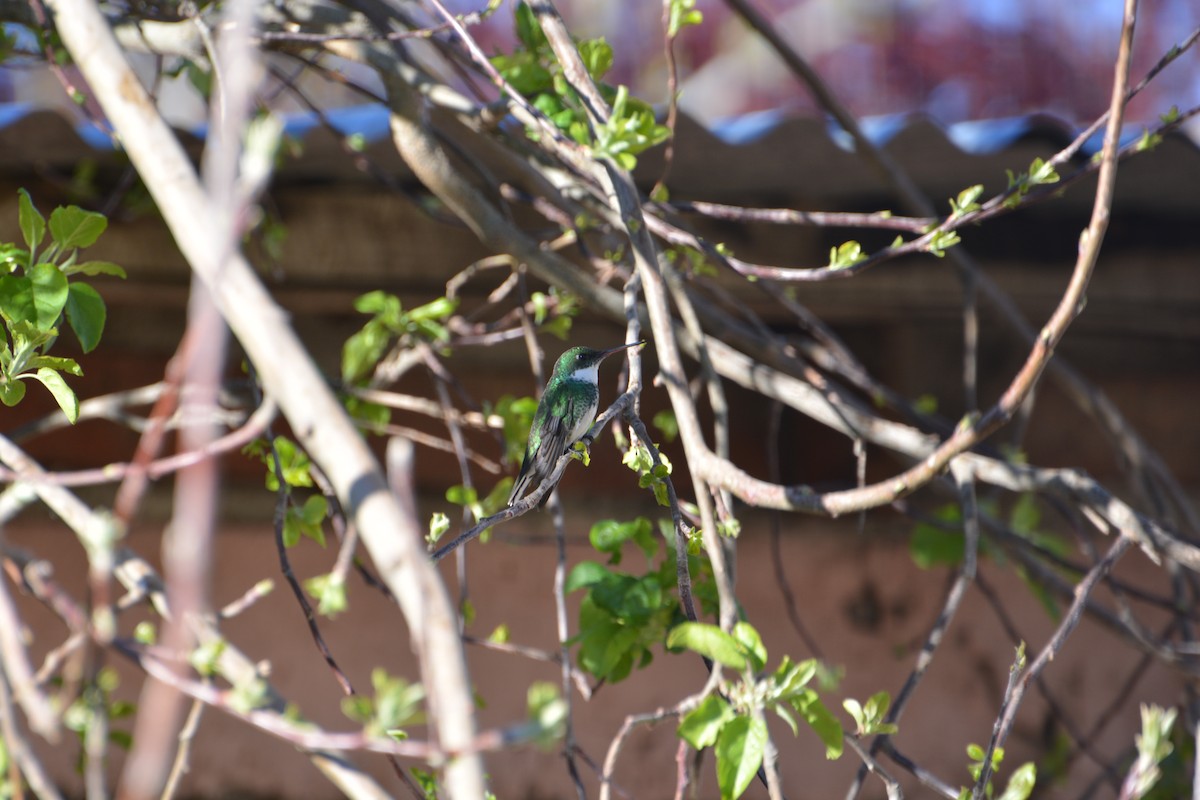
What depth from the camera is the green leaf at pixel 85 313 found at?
1.34 metres

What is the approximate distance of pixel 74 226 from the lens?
1365 millimetres

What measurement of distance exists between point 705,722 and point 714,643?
86 mm

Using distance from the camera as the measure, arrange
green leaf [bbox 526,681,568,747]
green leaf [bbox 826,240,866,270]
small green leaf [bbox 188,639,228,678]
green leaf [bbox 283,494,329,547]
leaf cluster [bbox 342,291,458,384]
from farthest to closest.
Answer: leaf cluster [bbox 342,291,458,384] → green leaf [bbox 283,494,329,547] → green leaf [bbox 826,240,866,270] → small green leaf [bbox 188,639,228,678] → green leaf [bbox 526,681,568,747]

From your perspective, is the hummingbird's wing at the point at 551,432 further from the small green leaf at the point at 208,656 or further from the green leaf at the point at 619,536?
the small green leaf at the point at 208,656

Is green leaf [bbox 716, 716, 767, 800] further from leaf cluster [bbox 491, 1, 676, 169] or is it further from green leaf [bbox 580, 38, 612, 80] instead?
green leaf [bbox 580, 38, 612, 80]

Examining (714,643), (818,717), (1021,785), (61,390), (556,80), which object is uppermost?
(556,80)

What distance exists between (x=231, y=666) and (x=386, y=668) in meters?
1.86

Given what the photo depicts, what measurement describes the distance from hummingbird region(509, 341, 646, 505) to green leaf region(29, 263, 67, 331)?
0.62 metres

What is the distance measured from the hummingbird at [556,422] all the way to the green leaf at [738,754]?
1.51 ft

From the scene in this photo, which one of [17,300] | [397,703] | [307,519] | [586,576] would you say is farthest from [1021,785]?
[17,300]

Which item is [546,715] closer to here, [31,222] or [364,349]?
[31,222]

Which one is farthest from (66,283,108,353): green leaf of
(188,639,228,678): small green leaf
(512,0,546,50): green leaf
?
(512,0,546,50): green leaf

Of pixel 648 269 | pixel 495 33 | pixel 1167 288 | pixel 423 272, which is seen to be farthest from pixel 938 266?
pixel 495 33

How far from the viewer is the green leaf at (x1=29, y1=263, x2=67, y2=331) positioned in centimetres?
126
